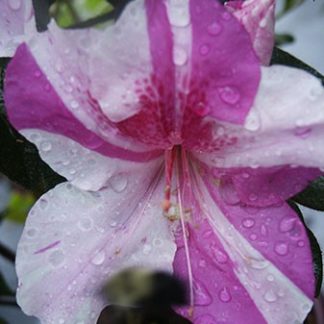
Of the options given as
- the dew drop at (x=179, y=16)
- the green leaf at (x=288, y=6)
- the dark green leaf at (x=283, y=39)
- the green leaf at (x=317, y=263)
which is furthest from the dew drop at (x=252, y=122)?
the green leaf at (x=288, y=6)

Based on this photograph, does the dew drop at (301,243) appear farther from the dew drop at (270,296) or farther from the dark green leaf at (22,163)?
the dark green leaf at (22,163)

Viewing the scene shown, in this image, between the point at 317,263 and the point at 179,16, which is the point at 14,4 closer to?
the point at 179,16

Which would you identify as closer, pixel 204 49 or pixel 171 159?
pixel 204 49

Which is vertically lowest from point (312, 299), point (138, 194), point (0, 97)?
point (312, 299)

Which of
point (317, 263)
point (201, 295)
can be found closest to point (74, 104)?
point (201, 295)

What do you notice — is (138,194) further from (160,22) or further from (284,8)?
(284,8)

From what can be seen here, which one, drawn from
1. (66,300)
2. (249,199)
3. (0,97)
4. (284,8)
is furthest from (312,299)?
(284,8)
